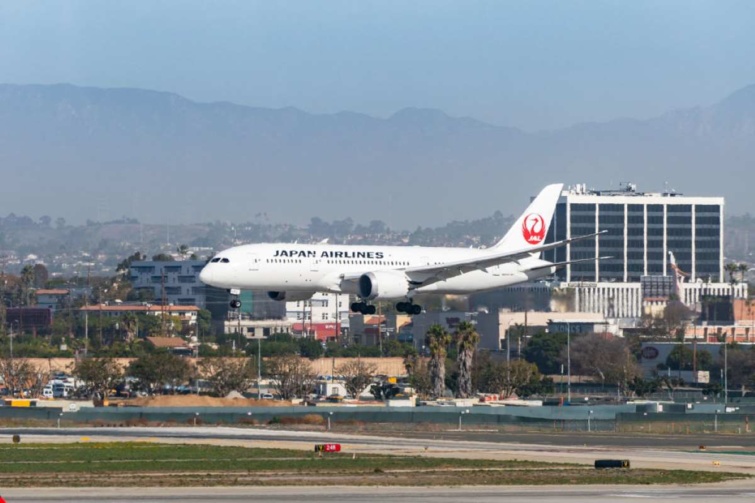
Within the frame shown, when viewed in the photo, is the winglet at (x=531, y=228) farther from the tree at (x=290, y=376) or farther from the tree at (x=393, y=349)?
the tree at (x=393, y=349)

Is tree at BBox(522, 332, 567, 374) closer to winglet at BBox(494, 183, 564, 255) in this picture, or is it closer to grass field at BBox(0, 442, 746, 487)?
winglet at BBox(494, 183, 564, 255)

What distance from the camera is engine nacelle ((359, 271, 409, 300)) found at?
8625 centimetres

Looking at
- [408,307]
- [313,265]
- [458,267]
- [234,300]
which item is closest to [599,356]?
[408,307]

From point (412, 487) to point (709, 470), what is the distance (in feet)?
43.3

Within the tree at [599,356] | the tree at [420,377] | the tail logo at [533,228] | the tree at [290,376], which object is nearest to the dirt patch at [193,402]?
the tree at [290,376]

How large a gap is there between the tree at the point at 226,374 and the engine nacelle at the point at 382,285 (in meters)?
46.8

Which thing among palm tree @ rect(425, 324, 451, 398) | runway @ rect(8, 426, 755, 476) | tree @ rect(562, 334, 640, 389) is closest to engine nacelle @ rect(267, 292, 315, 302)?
runway @ rect(8, 426, 755, 476)

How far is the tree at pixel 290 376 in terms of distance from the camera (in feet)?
440

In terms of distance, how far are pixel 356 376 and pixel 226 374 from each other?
13434mm

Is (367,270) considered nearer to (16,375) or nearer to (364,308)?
(364,308)

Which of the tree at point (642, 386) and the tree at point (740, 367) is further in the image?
the tree at point (740, 367)

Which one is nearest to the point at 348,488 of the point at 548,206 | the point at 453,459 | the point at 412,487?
the point at 412,487

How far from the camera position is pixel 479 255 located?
92.7 metres

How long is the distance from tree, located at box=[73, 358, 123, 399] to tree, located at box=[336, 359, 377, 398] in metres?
21.6
